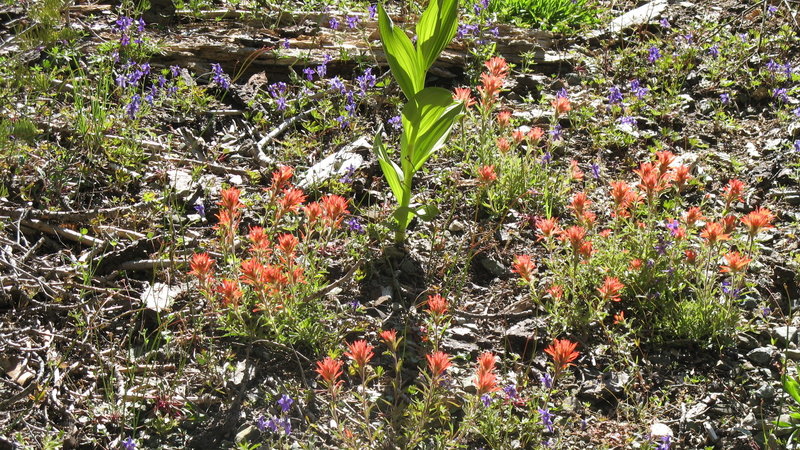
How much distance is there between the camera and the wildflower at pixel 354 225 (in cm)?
357

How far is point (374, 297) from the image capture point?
3.42 meters

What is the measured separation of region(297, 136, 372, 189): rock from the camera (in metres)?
3.92

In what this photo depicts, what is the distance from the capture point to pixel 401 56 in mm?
3371

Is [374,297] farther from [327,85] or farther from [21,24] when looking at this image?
[21,24]

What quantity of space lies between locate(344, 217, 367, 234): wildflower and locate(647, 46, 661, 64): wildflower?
2.41m

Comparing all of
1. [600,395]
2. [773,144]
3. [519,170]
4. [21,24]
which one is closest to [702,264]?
[600,395]

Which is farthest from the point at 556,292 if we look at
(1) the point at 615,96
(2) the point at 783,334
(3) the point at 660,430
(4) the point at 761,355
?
(1) the point at 615,96

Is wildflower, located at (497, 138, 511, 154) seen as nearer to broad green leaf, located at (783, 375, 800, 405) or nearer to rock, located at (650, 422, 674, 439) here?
rock, located at (650, 422, 674, 439)

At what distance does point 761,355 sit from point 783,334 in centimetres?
16

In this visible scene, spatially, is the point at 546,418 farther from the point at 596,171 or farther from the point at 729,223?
the point at 596,171

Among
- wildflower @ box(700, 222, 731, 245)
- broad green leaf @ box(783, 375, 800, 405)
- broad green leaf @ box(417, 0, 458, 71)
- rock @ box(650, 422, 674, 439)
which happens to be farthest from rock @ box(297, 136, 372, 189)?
broad green leaf @ box(783, 375, 800, 405)

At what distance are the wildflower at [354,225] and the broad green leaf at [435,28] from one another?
0.80 meters

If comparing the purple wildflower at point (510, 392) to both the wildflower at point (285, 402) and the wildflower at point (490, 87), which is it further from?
the wildflower at point (490, 87)

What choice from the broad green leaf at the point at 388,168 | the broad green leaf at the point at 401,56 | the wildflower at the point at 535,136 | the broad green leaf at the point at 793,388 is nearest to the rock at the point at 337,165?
the broad green leaf at the point at 388,168
